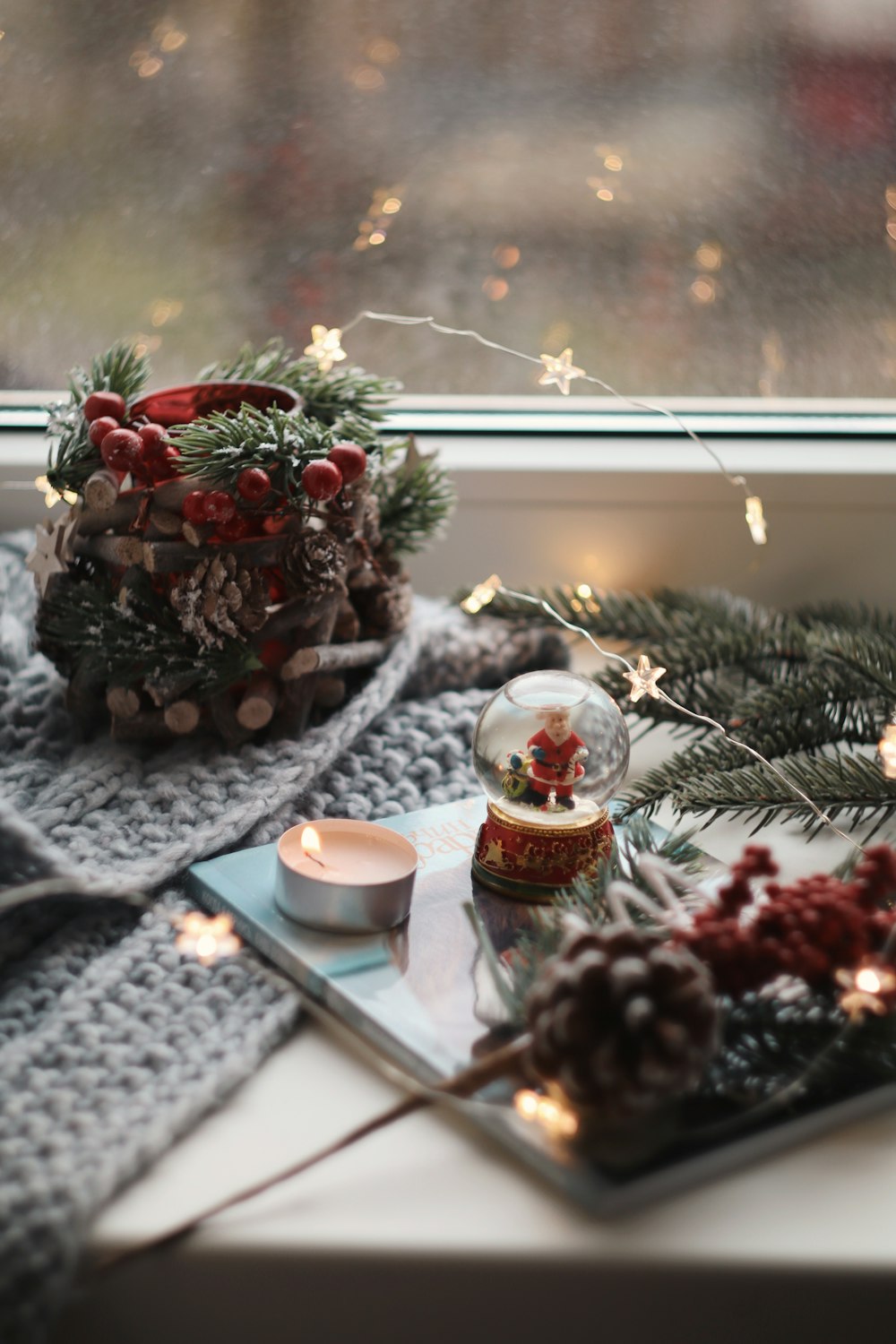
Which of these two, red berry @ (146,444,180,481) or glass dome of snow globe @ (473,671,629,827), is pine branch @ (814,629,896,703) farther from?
red berry @ (146,444,180,481)

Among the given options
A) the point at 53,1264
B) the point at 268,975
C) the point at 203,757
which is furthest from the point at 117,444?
the point at 53,1264

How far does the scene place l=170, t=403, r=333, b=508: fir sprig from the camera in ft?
2.00

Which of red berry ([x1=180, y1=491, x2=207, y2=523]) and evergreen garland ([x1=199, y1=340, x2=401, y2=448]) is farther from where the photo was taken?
evergreen garland ([x1=199, y1=340, x2=401, y2=448])

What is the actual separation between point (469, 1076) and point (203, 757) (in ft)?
0.93

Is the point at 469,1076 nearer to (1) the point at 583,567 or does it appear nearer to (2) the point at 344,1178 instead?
(2) the point at 344,1178

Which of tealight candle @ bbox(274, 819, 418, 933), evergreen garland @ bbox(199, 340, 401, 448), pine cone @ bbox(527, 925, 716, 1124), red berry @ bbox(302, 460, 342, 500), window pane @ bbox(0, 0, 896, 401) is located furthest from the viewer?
window pane @ bbox(0, 0, 896, 401)

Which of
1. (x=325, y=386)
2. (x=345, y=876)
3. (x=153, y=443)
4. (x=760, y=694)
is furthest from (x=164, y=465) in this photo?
(x=760, y=694)

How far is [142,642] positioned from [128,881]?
150 mm

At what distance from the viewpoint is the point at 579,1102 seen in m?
0.39

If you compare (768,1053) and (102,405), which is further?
(102,405)

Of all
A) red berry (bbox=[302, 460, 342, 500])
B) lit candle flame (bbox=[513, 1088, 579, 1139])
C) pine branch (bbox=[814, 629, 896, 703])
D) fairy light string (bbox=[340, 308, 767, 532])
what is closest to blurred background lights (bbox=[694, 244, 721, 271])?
fairy light string (bbox=[340, 308, 767, 532])

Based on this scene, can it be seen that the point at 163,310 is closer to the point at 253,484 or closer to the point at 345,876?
the point at 253,484

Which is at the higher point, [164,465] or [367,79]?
[367,79]

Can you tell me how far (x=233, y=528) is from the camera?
2.05 ft
